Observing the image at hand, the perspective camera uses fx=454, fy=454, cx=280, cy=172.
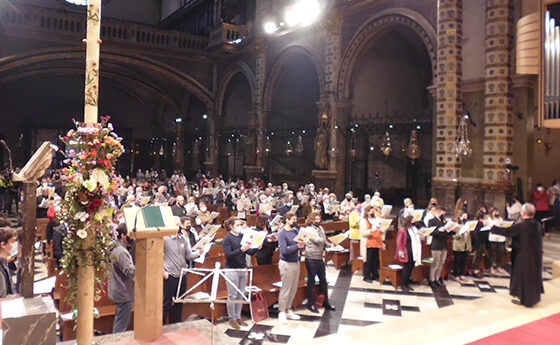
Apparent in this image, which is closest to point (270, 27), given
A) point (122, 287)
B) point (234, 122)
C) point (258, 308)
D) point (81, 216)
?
point (234, 122)

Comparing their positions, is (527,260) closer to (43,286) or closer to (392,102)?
(43,286)

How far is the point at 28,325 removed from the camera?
3375 mm

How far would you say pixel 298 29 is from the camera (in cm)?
2023

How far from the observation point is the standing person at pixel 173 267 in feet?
20.0

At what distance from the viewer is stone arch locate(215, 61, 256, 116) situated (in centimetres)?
2395

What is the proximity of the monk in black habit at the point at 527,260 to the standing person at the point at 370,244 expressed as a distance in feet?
9.84

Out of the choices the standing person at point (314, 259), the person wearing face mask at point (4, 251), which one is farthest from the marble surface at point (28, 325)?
the standing person at point (314, 259)

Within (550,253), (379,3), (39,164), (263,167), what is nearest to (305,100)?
(263,167)

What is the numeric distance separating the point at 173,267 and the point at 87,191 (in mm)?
2797

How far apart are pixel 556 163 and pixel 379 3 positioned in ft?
29.5

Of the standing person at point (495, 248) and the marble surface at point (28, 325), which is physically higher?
the marble surface at point (28, 325)

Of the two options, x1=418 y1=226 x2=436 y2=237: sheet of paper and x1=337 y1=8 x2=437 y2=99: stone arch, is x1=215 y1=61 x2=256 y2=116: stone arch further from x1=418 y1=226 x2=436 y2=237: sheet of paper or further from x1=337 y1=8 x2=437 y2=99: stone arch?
x1=418 y1=226 x2=436 y2=237: sheet of paper

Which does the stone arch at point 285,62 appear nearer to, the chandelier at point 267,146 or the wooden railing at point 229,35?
the chandelier at point 267,146

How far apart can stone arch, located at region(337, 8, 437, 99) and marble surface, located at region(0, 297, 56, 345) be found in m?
13.8
